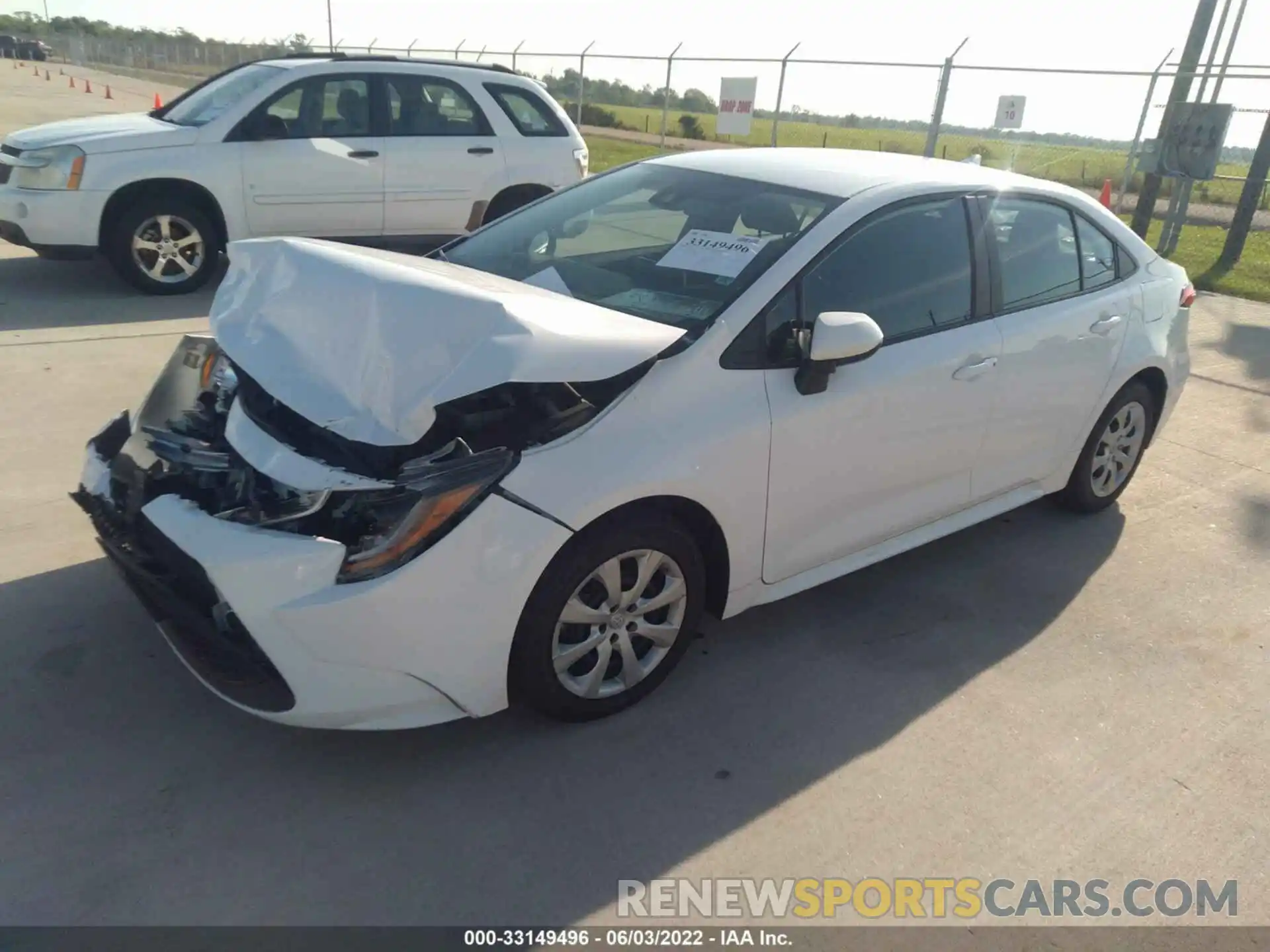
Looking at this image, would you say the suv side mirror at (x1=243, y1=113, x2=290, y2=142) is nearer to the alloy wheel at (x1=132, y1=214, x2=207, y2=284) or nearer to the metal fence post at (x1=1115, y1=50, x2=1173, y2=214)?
the alloy wheel at (x1=132, y1=214, x2=207, y2=284)

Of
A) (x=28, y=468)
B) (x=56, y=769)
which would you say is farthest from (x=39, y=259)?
(x=56, y=769)

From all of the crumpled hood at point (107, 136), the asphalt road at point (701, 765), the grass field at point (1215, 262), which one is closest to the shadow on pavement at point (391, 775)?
the asphalt road at point (701, 765)

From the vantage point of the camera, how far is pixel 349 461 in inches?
112

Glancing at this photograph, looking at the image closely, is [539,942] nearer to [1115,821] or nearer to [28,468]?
[1115,821]

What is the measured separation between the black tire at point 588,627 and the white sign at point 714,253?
91cm

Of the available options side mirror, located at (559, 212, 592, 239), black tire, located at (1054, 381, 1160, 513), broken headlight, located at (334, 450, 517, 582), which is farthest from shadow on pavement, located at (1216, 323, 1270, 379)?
broken headlight, located at (334, 450, 517, 582)

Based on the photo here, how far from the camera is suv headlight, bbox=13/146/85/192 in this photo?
7230mm

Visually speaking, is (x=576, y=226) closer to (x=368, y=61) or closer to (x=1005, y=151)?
(x=368, y=61)

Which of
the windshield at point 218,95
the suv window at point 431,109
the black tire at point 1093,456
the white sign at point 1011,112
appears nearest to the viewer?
the black tire at point 1093,456

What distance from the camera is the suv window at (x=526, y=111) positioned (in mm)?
8922

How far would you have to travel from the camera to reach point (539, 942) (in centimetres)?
235

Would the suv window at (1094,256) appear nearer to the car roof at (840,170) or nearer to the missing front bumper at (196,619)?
the car roof at (840,170)

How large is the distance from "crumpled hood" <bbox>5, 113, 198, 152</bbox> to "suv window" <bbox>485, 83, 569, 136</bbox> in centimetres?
262

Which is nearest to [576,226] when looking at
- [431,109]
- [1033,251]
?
[1033,251]
